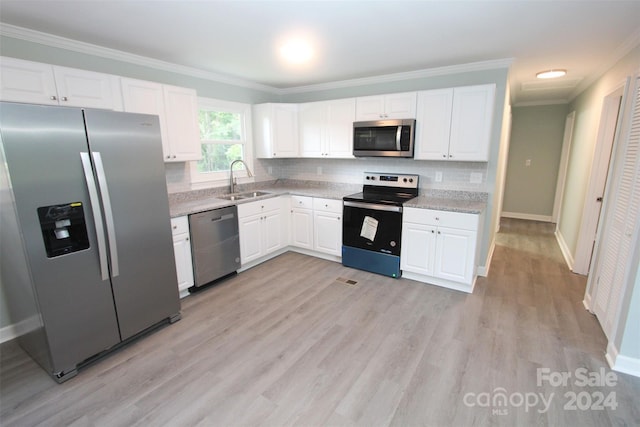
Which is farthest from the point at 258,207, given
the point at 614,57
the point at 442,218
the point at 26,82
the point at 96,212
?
the point at 614,57

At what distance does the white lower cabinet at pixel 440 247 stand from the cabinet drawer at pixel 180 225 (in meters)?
2.35

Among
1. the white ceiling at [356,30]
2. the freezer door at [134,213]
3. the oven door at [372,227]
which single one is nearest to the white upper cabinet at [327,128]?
the white ceiling at [356,30]

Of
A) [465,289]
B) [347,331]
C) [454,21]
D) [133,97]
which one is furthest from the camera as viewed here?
[465,289]

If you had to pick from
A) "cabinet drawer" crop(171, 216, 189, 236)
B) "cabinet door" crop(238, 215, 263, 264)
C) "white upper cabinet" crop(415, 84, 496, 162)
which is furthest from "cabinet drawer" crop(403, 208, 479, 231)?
"cabinet drawer" crop(171, 216, 189, 236)

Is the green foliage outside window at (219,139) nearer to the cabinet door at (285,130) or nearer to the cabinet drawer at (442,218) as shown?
the cabinet door at (285,130)

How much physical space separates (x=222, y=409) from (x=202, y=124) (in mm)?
3245

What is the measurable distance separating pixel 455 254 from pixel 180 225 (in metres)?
2.86

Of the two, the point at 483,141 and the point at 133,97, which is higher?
the point at 133,97

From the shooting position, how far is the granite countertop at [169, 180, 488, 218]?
3158 millimetres

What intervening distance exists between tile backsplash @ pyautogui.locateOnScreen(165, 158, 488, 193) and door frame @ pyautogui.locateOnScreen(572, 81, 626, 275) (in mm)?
1285

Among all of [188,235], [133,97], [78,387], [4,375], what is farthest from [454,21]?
[4,375]

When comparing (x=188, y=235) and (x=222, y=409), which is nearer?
(x=222, y=409)

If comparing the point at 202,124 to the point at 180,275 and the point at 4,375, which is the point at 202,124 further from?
the point at 4,375

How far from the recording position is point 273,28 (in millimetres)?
2365
